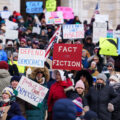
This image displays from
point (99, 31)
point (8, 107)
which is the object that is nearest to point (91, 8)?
point (99, 31)

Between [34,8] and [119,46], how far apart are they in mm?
5939

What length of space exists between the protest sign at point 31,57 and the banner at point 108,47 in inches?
105

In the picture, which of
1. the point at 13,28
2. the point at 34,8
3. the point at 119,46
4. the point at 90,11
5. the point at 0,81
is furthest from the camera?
the point at 90,11

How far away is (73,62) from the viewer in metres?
9.83

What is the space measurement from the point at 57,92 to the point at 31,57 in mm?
1629

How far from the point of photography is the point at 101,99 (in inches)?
352

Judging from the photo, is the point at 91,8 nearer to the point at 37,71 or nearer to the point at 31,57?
the point at 31,57

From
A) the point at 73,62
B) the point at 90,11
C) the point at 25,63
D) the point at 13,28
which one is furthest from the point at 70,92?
the point at 90,11

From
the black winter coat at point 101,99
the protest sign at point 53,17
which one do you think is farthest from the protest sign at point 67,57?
the protest sign at point 53,17

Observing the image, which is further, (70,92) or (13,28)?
(13,28)

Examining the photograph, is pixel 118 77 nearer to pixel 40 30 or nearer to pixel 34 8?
pixel 40 30

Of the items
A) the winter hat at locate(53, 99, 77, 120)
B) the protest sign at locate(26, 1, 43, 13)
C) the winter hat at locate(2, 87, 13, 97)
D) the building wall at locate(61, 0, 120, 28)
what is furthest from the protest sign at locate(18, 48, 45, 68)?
the building wall at locate(61, 0, 120, 28)

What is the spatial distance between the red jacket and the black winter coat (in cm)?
42

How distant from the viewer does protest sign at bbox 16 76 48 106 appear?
908 centimetres
